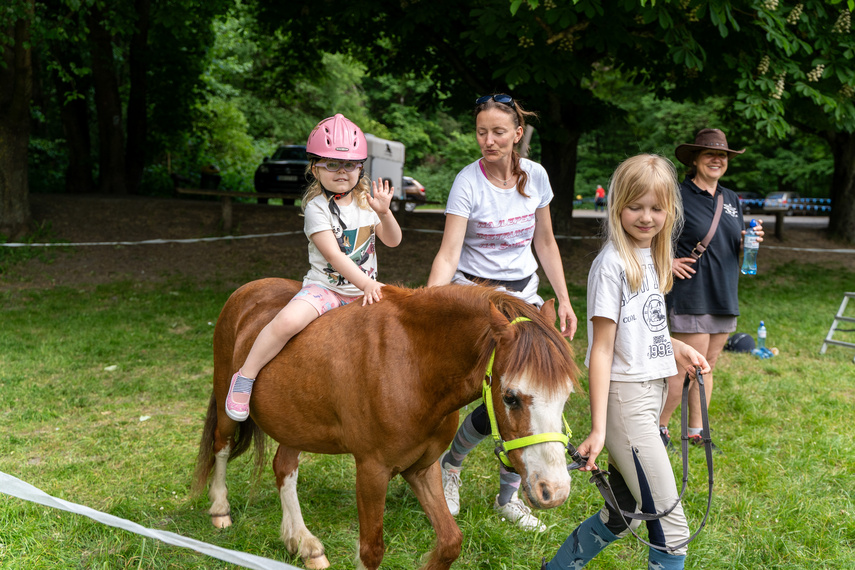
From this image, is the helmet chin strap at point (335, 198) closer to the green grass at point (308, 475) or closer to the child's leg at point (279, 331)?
the child's leg at point (279, 331)

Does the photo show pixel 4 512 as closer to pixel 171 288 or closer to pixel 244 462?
pixel 244 462

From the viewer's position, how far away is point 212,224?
539 inches

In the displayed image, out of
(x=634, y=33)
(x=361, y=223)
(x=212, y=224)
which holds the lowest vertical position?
(x=212, y=224)

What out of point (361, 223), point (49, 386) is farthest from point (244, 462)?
point (49, 386)

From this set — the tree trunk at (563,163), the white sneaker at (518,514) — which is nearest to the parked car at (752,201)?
the tree trunk at (563,163)

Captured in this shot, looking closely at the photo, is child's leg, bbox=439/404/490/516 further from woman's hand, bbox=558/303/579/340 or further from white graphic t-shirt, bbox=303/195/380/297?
white graphic t-shirt, bbox=303/195/380/297

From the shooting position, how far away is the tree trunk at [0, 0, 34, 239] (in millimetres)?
10621

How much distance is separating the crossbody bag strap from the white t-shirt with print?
1.59m

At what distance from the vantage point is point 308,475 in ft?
14.4

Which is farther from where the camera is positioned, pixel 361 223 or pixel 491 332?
pixel 361 223

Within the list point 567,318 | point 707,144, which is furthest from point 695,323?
point 567,318

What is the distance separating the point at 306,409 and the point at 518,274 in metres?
1.31

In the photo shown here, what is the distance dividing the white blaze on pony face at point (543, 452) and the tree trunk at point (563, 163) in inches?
379

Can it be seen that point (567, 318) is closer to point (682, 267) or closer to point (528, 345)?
point (528, 345)
